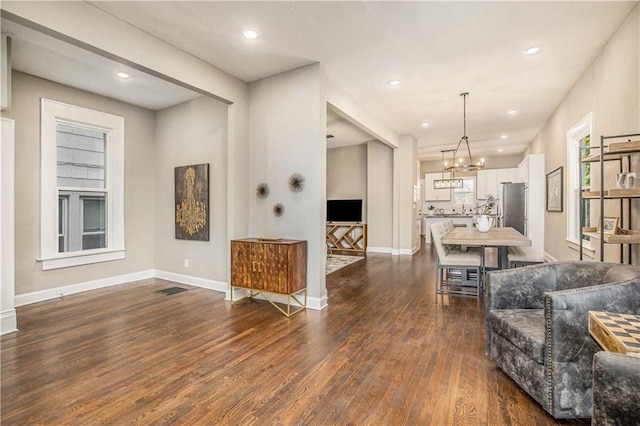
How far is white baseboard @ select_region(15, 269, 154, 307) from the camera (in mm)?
3792

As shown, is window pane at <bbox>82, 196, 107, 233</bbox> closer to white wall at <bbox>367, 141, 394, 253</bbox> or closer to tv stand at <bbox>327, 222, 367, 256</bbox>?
tv stand at <bbox>327, 222, 367, 256</bbox>

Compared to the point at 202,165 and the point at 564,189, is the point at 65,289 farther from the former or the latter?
the point at 564,189

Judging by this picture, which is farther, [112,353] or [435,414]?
[112,353]

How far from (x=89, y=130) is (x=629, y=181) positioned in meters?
6.17

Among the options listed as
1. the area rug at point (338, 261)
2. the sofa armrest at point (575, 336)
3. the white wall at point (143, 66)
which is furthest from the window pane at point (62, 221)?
the sofa armrest at point (575, 336)

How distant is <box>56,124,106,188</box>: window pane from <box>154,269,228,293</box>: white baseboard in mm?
1659

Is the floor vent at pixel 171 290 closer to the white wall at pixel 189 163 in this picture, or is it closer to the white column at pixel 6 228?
the white wall at pixel 189 163

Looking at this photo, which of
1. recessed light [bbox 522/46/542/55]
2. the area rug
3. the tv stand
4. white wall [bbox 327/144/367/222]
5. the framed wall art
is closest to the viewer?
recessed light [bbox 522/46/542/55]

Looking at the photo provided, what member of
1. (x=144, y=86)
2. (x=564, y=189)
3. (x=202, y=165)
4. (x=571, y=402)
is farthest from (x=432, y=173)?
(x=571, y=402)

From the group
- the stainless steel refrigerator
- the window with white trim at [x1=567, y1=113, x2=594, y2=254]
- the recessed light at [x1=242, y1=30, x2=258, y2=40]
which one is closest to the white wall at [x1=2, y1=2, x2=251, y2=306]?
the recessed light at [x1=242, y1=30, x2=258, y2=40]

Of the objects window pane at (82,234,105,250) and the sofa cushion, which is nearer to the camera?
the sofa cushion

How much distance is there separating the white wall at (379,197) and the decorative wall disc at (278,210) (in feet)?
15.1

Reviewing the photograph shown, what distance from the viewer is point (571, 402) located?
65.9 inches

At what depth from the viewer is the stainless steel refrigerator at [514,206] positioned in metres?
7.84
